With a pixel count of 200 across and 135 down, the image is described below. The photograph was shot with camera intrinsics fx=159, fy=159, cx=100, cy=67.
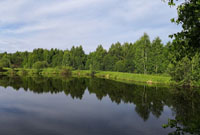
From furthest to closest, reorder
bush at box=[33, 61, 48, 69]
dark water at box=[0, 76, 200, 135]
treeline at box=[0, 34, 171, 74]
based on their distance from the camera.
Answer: bush at box=[33, 61, 48, 69] < treeline at box=[0, 34, 171, 74] < dark water at box=[0, 76, 200, 135]

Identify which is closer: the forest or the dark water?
the dark water

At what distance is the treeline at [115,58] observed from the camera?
59719mm

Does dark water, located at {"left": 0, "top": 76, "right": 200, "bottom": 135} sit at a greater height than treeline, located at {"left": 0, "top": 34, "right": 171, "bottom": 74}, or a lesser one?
lesser

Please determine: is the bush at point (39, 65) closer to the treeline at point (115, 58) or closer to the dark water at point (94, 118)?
the treeline at point (115, 58)

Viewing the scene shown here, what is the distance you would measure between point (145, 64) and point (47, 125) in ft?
165

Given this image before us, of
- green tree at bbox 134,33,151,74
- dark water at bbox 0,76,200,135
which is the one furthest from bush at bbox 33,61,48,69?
dark water at bbox 0,76,200,135

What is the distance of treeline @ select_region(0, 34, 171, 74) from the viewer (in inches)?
2351

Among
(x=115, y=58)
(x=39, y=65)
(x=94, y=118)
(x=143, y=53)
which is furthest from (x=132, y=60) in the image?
(x=94, y=118)

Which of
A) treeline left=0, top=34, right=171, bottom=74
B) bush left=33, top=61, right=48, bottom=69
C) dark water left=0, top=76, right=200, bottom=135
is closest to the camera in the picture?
dark water left=0, top=76, right=200, bottom=135

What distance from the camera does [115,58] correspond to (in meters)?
95.4

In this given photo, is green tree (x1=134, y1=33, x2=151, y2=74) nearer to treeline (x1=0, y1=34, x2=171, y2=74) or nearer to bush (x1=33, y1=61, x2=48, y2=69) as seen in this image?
treeline (x1=0, y1=34, x2=171, y2=74)

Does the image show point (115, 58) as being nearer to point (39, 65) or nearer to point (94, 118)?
point (39, 65)

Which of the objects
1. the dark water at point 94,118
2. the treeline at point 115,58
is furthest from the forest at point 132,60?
the dark water at point 94,118

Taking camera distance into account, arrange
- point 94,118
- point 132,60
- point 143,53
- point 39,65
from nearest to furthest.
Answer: point 94,118, point 143,53, point 132,60, point 39,65
